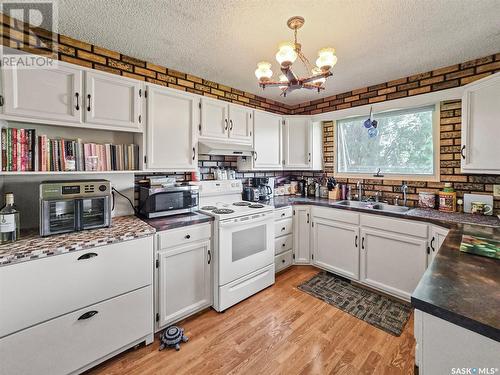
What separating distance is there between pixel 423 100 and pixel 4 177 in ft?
12.9

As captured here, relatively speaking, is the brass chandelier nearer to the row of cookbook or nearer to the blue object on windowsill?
the row of cookbook

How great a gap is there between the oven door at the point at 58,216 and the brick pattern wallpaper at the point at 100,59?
1234 millimetres

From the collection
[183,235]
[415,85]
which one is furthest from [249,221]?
[415,85]

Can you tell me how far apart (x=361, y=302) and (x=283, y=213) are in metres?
1.26

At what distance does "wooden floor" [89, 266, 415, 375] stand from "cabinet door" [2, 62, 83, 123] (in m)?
1.83

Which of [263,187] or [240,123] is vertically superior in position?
[240,123]

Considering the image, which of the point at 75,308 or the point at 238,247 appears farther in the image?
the point at 238,247

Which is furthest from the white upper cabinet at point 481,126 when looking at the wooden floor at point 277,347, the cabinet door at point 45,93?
the cabinet door at point 45,93

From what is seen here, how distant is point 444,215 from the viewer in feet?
7.15

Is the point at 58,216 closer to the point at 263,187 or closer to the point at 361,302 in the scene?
the point at 263,187

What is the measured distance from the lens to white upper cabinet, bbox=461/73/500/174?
1.89m

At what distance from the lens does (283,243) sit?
2986 millimetres

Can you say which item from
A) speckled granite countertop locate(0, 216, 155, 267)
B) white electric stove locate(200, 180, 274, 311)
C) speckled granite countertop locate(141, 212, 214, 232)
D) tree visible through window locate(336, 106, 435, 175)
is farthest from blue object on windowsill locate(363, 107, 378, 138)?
speckled granite countertop locate(0, 216, 155, 267)

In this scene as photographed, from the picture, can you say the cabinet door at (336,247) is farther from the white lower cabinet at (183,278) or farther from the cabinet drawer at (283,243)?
the white lower cabinet at (183,278)
